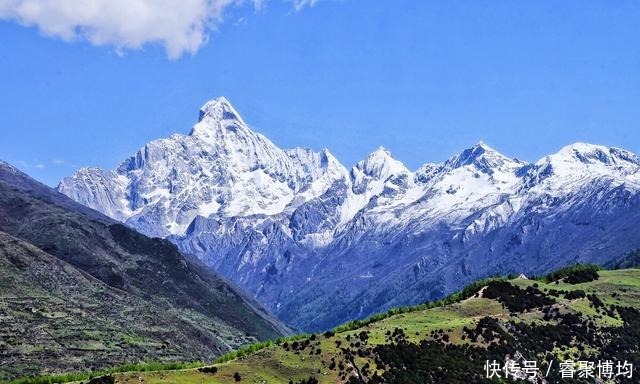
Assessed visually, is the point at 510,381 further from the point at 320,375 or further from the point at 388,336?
the point at 320,375


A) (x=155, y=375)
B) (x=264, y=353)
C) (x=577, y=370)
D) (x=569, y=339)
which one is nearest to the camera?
(x=155, y=375)

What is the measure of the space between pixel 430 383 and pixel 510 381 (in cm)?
2306

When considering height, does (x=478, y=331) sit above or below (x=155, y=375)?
above

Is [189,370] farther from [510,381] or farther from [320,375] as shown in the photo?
[510,381]

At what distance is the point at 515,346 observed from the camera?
182750 millimetres

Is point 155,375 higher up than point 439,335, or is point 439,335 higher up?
point 439,335

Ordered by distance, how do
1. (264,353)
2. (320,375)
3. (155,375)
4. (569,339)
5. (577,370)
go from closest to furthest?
(155,375)
(320,375)
(264,353)
(577,370)
(569,339)

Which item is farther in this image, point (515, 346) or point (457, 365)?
point (515, 346)

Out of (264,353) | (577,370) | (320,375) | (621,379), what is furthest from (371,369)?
(621,379)

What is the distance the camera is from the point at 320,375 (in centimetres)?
15438

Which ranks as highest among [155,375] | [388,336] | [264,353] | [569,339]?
[569,339]

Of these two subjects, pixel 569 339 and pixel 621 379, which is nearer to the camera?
pixel 621 379

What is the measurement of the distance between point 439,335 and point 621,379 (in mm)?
45355

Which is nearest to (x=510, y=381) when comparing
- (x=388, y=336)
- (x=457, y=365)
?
(x=457, y=365)
